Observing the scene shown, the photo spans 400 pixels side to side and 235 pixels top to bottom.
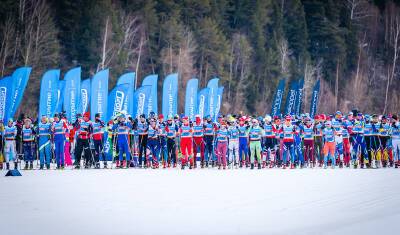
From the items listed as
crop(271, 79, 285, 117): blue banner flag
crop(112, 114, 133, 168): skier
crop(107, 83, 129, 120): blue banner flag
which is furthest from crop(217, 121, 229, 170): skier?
crop(271, 79, 285, 117): blue banner flag

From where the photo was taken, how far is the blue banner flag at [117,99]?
37469 millimetres

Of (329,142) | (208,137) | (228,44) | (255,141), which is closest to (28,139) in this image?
(208,137)

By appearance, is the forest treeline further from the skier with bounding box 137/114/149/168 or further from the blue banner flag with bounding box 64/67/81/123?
the skier with bounding box 137/114/149/168

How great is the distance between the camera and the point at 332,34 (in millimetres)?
97438

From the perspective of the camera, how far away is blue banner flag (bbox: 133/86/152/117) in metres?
39.2

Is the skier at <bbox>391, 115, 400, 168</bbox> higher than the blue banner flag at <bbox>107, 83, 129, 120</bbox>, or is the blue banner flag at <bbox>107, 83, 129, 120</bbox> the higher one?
the blue banner flag at <bbox>107, 83, 129, 120</bbox>

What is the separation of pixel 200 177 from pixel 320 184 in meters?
4.50

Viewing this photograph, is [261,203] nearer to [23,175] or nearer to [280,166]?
[23,175]

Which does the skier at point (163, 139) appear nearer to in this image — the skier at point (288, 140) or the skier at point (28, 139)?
the skier at point (288, 140)

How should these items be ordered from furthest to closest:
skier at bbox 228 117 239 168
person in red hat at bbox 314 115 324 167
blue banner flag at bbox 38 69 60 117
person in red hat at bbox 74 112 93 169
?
blue banner flag at bbox 38 69 60 117, person in red hat at bbox 314 115 324 167, skier at bbox 228 117 239 168, person in red hat at bbox 74 112 93 169

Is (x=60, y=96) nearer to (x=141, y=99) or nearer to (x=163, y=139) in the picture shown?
(x=141, y=99)

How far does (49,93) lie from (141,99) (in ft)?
16.8

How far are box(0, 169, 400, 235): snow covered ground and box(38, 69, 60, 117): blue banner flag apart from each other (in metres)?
10.5

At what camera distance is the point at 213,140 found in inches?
1244
